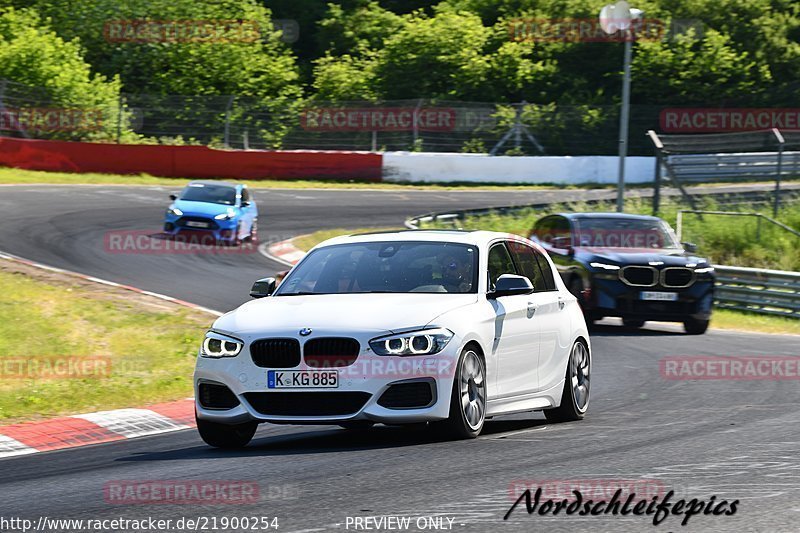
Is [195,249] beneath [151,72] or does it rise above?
beneath

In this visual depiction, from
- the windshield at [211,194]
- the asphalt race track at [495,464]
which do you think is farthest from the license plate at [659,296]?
the windshield at [211,194]

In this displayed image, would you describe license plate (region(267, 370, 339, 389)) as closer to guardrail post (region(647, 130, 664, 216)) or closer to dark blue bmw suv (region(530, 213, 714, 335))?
dark blue bmw suv (region(530, 213, 714, 335))

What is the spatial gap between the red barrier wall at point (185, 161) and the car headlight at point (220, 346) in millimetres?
33699

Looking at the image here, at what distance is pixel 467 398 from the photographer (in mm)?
8852

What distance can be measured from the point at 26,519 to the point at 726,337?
579 inches

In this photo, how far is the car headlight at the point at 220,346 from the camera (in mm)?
8688

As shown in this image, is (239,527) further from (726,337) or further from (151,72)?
(151,72)

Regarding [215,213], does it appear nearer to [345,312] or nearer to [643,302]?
[643,302]

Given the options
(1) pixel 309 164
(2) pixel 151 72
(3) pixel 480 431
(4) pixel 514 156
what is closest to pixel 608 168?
(4) pixel 514 156

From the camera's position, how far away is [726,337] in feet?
64.3

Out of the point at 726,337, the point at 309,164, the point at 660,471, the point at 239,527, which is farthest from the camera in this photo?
the point at 309,164

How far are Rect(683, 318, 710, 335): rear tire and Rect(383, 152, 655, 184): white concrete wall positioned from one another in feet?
84.8

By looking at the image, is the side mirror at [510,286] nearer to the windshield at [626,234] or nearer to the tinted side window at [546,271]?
the tinted side window at [546,271]

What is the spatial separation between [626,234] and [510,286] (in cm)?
1075
